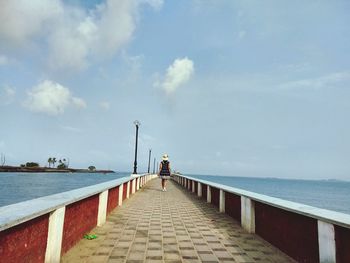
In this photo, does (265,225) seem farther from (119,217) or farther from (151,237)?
(119,217)

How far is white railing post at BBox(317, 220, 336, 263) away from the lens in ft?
11.4

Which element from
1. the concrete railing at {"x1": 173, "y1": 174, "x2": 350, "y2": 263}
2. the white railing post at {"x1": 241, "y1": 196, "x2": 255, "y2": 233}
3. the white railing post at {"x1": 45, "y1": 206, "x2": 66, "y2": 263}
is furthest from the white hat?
the white railing post at {"x1": 45, "y1": 206, "x2": 66, "y2": 263}

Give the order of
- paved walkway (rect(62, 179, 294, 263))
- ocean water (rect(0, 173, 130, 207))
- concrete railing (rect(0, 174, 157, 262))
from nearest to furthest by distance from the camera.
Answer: concrete railing (rect(0, 174, 157, 262)) < paved walkway (rect(62, 179, 294, 263)) < ocean water (rect(0, 173, 130, 207))

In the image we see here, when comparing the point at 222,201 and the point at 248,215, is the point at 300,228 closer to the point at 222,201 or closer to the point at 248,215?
the point at 248,215

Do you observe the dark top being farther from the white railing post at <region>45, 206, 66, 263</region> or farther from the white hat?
the white railing post at <region>45, 206, 66, 263</region>

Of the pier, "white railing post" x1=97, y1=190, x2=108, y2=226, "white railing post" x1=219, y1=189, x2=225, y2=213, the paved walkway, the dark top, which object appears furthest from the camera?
the dark top

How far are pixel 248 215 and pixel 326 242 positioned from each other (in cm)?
296

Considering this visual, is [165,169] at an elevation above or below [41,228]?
above

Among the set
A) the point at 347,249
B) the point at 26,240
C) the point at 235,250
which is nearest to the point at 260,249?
the point at 235,250

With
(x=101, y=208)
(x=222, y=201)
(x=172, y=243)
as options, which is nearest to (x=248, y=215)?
(x=172, y=243)

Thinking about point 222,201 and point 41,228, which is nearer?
point 41,228

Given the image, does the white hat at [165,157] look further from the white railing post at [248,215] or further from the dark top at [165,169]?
the white railing post at [248,215]

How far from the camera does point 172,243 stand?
524cm

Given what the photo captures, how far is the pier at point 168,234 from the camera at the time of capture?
3.17m
